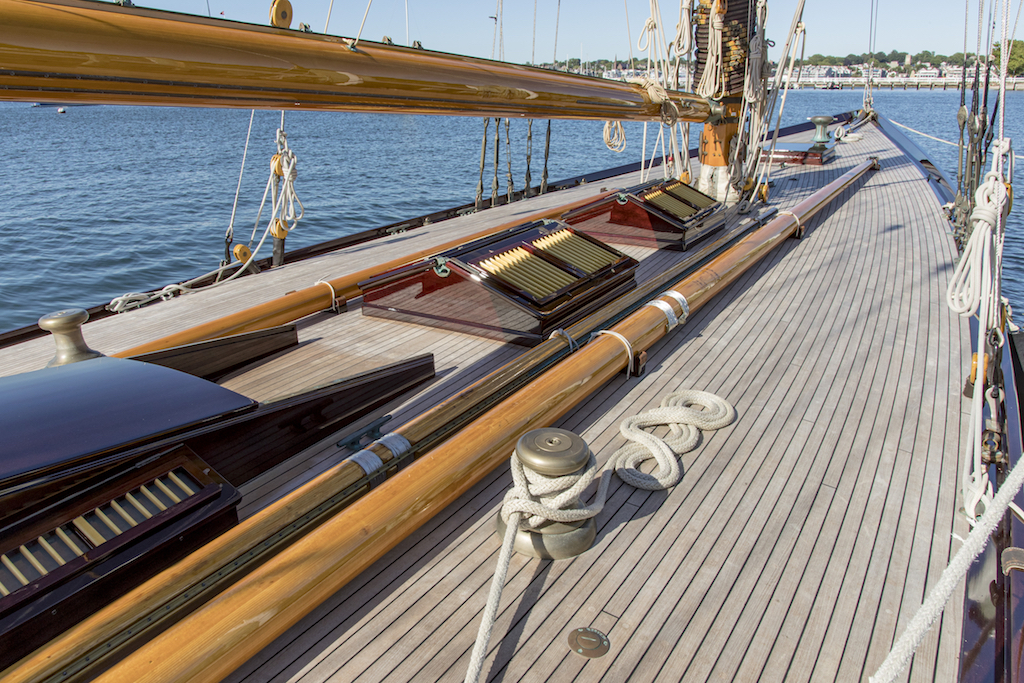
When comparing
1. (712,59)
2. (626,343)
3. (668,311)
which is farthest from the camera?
(712,59)

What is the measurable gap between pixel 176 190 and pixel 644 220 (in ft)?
55.8

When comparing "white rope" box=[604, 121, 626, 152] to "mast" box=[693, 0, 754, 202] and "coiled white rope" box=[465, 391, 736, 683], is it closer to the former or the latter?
"mast" box=[693, 0, 754, 202]

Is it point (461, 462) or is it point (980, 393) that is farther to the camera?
point (980, 393)

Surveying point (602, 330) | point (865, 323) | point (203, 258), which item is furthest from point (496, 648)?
point (203, 258)

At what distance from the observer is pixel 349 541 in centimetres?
193

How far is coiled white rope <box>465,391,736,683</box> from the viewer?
1.82 m

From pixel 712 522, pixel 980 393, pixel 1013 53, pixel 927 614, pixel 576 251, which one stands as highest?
pixel 1013 53

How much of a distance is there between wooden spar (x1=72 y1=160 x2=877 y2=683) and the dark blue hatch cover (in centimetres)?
63

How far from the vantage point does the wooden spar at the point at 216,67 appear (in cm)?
174

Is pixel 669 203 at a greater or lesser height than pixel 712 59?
lesser

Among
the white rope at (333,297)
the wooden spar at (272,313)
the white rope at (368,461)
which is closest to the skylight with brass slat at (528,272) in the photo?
the wooden spar at (272,313)

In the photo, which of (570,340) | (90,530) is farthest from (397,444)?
(570,340)

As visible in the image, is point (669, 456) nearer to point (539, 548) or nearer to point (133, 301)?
point (539, 548)

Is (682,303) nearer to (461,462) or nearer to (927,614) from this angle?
(461,462)
